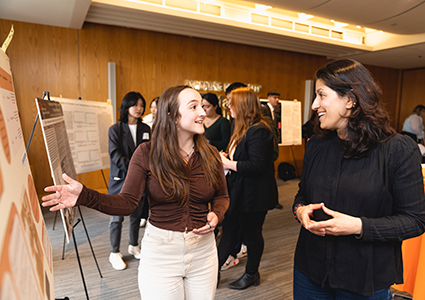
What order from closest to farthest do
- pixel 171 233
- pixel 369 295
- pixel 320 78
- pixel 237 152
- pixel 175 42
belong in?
pixel 369 295, pixel 320 78, pixel 171 233, pixel 237 152, pixel 175 42

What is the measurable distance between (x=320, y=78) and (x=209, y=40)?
18.2 ft

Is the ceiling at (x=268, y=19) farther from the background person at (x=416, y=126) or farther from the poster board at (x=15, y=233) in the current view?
the poster board at (x=15, y=233)

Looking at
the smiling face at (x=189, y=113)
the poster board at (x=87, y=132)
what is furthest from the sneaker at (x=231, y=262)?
the smiling face at (x=189, y=113)

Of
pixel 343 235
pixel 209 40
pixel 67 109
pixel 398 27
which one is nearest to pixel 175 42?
pixel 209 40

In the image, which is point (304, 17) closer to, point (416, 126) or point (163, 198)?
point (416, 126)

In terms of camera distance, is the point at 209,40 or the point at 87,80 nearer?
the point at 87,80

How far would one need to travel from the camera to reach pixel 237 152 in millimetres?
2418

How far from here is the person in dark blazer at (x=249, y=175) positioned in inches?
90.8

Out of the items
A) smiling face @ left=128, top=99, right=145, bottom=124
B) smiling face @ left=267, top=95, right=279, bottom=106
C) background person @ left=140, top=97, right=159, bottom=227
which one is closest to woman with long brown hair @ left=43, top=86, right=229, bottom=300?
smiling face @ left=128, top=99, right=145, bottom=124

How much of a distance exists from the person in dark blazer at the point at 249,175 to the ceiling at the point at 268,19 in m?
2.64

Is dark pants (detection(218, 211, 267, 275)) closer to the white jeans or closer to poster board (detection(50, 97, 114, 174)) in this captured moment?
the white jeans

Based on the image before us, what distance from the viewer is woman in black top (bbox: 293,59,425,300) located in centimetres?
109

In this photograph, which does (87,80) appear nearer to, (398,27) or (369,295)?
(369,295)

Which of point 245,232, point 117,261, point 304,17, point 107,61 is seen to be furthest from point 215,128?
point 304,17
